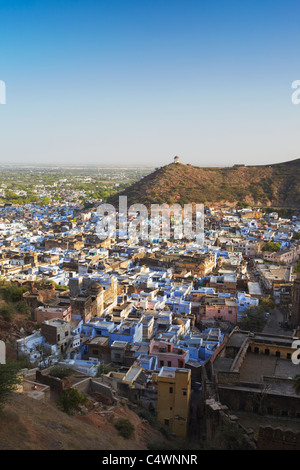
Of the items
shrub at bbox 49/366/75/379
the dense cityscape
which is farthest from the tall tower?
shrub at bbox 49/366/75/379

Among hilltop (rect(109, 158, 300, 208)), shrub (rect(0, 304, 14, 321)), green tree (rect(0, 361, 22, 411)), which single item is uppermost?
hilltop (rect(109, 158, 300, 208))

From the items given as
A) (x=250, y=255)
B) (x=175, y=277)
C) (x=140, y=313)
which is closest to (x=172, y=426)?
(x=140, y=313)

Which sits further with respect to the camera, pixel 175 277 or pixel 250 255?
pixel 250 255

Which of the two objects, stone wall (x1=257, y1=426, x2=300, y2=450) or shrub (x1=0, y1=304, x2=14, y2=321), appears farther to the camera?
shrub (x1=0, y1=304, x2=14, y2=321)

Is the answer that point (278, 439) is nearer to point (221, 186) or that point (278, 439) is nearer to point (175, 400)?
point (175, 400)

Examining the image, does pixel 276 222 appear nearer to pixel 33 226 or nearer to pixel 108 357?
pixel 33 226

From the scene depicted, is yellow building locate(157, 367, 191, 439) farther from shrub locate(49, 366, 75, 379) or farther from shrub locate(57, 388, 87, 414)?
shrub locate(49, 366, 75, 379)

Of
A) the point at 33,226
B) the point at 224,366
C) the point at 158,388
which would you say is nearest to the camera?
the point at 158,388
